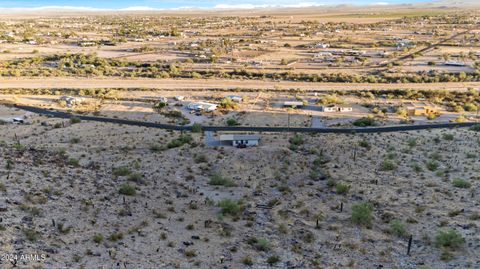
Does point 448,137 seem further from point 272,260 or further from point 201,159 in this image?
point 272,260

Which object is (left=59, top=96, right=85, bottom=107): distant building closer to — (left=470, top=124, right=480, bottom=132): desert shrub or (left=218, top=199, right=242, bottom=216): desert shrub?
(left=218, top=199, right=242, bottom=216): desert shrub

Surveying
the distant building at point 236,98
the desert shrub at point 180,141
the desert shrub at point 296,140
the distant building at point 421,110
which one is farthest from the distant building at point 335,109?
the desert shrub at point 180,141

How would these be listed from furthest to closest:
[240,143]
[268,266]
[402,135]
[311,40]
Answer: [311,40]
[402,135]
[240,143]
[268,266]

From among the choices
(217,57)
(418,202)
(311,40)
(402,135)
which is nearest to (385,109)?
(402,135)

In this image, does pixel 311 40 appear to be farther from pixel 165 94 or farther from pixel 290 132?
pixel 290 132

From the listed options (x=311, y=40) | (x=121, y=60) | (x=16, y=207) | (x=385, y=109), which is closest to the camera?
(x=16, y=207)

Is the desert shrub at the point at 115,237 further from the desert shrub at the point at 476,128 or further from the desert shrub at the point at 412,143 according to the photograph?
the desert shrub at the point at 476,128
